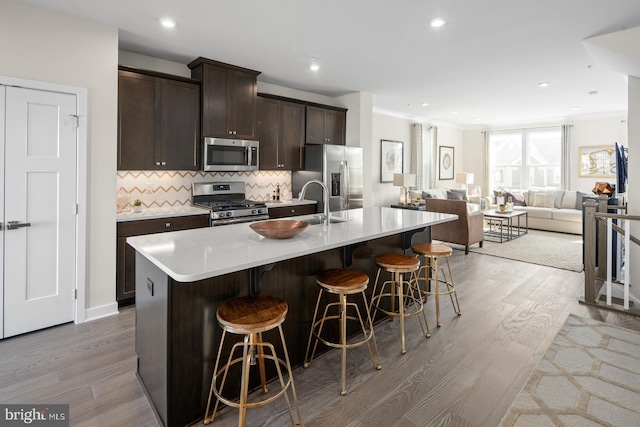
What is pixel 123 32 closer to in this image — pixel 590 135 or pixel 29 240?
pixel 29 240

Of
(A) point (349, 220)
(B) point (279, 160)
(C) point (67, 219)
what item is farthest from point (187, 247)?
(B) point (279, 160)

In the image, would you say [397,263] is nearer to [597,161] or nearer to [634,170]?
[634,170]

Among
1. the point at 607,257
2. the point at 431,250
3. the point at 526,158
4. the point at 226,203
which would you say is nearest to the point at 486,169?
the point at 526,158

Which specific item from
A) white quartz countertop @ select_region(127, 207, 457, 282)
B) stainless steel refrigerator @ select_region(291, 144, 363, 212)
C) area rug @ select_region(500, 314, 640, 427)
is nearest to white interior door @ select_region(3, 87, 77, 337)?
white quartz countertop @ select_region(127, 207, 457, 282)

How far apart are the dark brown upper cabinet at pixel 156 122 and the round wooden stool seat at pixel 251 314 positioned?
8.40 ft

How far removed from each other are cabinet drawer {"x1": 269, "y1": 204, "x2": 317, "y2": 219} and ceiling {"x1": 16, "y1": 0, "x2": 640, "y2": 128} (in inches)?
73.7

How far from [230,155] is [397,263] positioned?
2713 millimetres

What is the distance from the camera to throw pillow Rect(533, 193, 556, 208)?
805 cm

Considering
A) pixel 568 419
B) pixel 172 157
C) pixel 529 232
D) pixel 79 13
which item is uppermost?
pixel 79 13

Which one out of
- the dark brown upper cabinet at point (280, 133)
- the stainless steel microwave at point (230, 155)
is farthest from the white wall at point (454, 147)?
the stainless steel microwave at point (230, 155)

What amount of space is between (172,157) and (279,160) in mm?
1604

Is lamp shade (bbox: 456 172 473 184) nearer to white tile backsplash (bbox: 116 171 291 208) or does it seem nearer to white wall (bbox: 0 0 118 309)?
white tile backsplash (bbox: 116 171 291 208)

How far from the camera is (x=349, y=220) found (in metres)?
3.07

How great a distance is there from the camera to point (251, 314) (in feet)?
5.73
